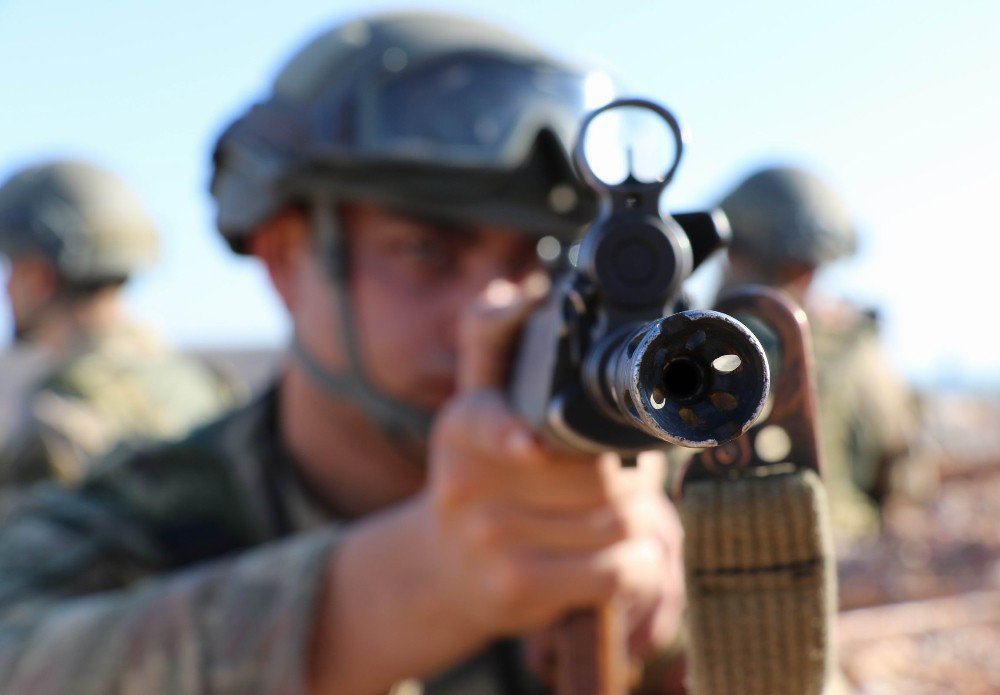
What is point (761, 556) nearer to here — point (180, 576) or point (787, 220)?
point (180, 576)

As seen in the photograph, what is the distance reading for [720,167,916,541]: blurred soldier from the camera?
561 centimetres

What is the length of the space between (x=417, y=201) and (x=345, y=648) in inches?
43.8

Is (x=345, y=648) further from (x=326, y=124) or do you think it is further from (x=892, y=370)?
(x=892, y=370)

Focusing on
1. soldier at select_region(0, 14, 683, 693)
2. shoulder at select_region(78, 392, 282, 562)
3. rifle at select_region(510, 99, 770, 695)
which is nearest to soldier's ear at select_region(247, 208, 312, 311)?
soldier at select_region(0, 14, 683, 693)

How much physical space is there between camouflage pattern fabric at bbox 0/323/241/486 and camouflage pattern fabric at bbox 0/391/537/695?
3.82ft

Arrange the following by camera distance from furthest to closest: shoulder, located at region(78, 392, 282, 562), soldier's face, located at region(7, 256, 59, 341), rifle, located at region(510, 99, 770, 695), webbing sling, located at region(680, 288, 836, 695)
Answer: soldier's face, located at region(7, 256, 59, 341), shoulder, located at region(78, 392, 282, 562), webbing sling, located at region(680, 288, 836, 695), rifle, located at region(510, 99, 770, 695)

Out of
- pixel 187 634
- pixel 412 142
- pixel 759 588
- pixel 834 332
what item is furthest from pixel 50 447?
pixel 834 332

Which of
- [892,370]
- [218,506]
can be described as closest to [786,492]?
[218,506]

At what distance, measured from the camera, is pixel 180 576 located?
1.96 meters

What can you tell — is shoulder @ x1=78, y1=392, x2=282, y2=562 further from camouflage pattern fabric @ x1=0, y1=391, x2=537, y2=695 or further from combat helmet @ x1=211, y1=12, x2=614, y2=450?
combat helmet @ x1=211, y1=12, x2=614, y2=450

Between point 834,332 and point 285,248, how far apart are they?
3.90 meters

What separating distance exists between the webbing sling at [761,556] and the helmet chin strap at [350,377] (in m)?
1.37

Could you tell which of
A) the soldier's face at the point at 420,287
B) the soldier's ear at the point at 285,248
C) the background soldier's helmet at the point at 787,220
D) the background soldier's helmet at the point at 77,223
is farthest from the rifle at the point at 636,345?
the background soldier's helmet at the point at 787,220

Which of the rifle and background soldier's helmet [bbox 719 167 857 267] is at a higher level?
the rifle
